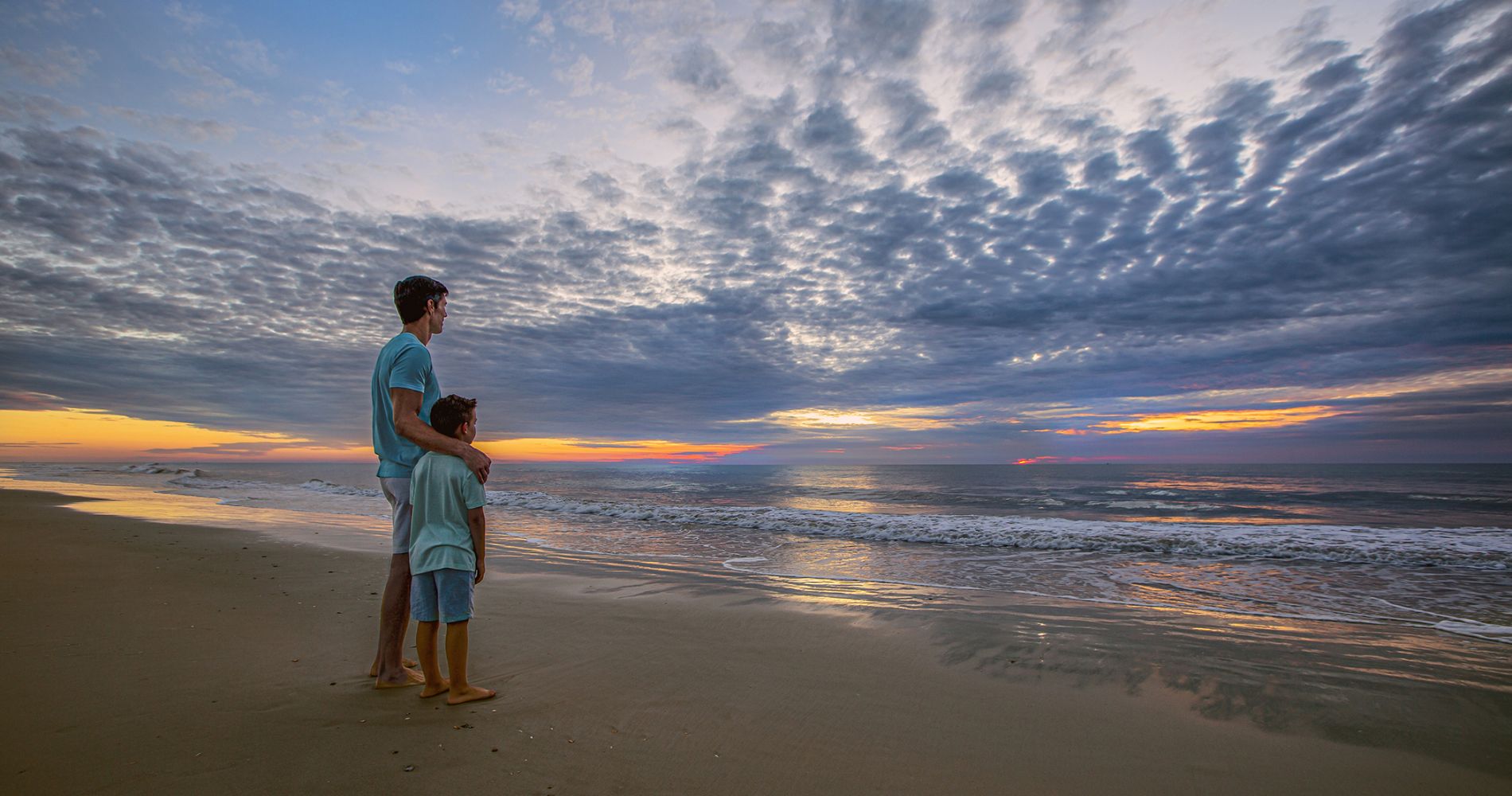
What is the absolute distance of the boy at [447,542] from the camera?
3.02m

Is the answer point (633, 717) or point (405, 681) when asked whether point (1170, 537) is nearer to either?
point (633, 717)

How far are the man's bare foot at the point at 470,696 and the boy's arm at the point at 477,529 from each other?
1.87 feet

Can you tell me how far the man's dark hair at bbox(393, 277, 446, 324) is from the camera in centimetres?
327

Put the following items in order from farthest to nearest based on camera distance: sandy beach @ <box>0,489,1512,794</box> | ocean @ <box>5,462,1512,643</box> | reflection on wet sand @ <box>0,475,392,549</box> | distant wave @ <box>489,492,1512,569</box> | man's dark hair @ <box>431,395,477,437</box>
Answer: distant wave @ <box>489,492,1512,569</box> → reflection on wet sand @ <box>0,475,392,549</box> → ocean @ <box>5,462,1512,643</box> → man's dark hair @ <box>431,395,477,437</box> → sandy beach @ <box>0,489,1512,794</box>

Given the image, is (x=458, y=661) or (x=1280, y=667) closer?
(x=458, y=661)

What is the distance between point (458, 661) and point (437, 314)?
5.94 ft

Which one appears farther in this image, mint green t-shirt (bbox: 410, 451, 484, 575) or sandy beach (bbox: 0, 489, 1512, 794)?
mint green t-shirt (bbox: 410, 451, 484, 575)

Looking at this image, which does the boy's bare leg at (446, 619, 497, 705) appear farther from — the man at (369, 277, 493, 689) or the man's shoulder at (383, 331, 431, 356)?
the man's shoulder at (383, 331, 431, 356)

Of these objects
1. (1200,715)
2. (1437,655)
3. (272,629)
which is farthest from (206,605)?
(1437,655)

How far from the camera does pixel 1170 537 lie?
12.9 metres

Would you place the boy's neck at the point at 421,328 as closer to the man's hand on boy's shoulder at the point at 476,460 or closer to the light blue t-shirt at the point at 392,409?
the light blue t-shirt at the point at 392,409

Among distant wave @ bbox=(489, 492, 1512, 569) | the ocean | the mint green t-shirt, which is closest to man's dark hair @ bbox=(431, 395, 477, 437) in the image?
the mint green t-shirt

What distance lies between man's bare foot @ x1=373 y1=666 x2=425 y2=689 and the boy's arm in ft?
2.64

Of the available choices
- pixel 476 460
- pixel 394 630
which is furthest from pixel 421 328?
pixel 394 630
